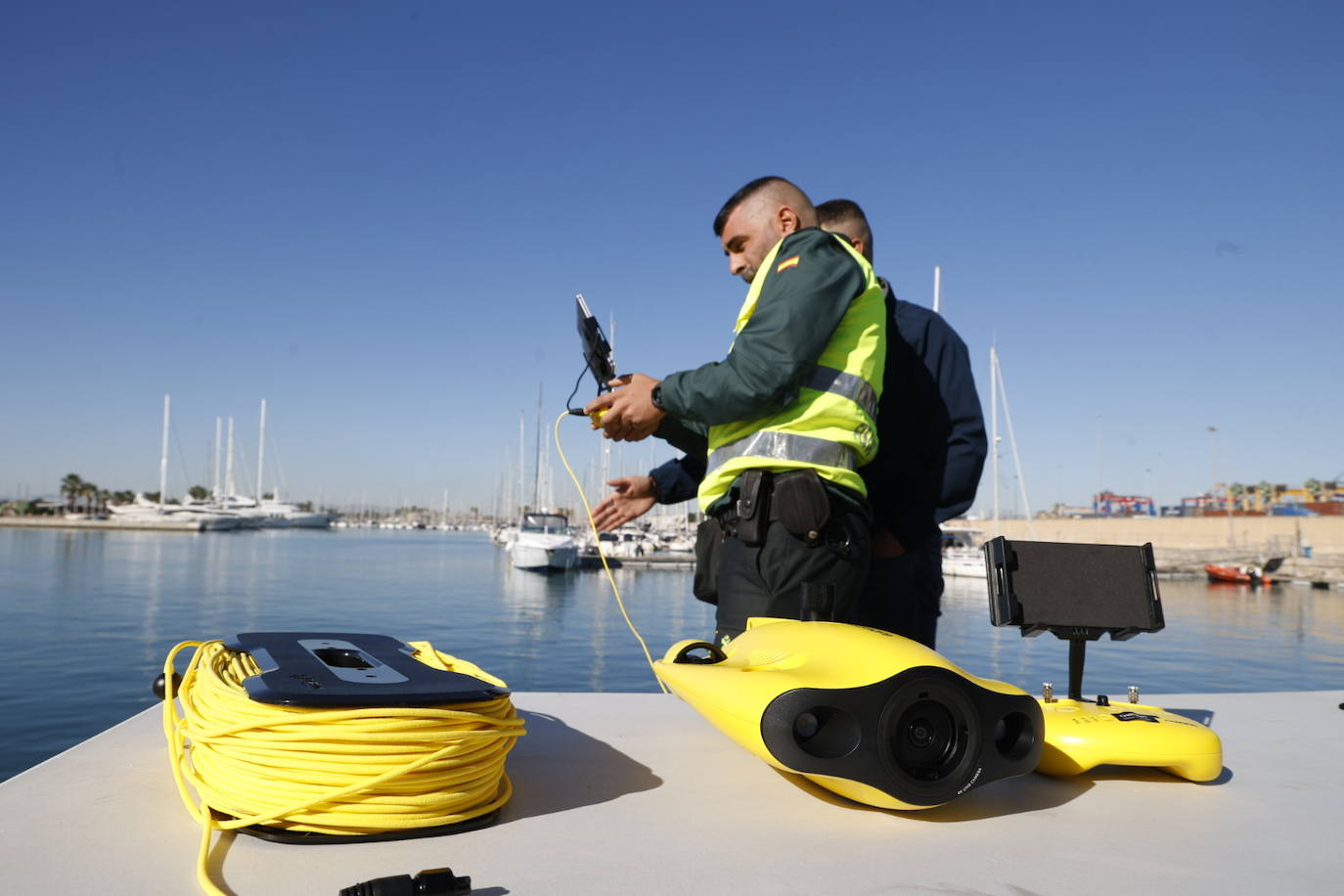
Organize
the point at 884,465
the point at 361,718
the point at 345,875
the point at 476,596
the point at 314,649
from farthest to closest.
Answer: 1. the point at 476,596
2. the point at 884,465
3. the point at 314,649
4. the point at 361,718
5. the point at 345,875

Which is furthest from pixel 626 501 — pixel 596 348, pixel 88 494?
pixel 88 494

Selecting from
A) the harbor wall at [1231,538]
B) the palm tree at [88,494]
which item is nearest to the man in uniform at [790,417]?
the harbor wall at [1231,538]

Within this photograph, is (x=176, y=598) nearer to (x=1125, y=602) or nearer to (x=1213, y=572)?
(x=1125, y=602)

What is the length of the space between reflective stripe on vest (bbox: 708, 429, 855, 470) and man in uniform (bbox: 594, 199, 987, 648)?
1.66 feet

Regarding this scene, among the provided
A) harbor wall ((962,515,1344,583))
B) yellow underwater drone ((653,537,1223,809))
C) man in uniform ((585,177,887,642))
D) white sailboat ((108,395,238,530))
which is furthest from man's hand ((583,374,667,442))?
white sailboat ((108,395,238,530))

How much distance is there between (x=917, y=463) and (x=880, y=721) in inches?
51.2

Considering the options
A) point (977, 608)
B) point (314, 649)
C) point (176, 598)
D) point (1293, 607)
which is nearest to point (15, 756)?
point (314, 649)

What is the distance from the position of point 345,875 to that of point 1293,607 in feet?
132

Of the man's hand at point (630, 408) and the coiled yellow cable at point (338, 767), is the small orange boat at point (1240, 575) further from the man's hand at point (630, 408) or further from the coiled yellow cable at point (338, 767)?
the coiled yellow cable at point (338, 767)

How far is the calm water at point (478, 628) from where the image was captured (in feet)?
44.3

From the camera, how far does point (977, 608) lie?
104ft

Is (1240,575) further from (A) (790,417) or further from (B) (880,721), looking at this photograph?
(B) (880,721)

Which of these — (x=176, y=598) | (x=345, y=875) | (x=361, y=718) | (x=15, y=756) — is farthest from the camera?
(x=176, y=598)

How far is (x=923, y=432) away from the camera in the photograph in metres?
2.50
